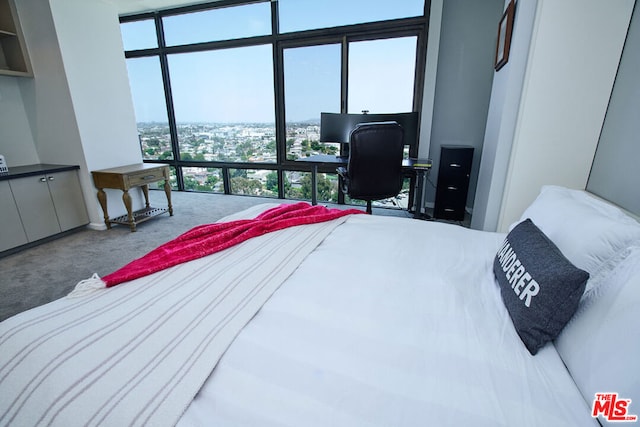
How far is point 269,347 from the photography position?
2.37ft

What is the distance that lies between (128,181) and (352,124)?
2.61 meters

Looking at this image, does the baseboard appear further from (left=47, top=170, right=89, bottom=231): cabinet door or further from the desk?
the desk

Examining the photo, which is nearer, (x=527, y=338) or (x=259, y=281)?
(x=527, y=338)

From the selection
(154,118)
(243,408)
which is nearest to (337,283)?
(243,408)

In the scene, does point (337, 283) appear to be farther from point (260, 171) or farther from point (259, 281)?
point (260, 171)

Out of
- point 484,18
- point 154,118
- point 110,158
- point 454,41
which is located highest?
point 484,18

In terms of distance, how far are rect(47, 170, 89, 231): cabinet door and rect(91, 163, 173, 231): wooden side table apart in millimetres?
205

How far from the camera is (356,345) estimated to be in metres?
0.73

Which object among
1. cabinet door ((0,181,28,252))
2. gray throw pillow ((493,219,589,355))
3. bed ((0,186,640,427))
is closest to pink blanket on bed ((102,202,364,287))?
bed ((0,186,640,427))

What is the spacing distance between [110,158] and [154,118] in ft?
6.25

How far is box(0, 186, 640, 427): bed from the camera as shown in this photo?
0.57m

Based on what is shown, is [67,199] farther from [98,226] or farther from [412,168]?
[412,168]

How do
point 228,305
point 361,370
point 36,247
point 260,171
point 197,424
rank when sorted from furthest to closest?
1. point 260,171
2. point 36,247
3. point 228,305
4. point 361,370
5. point 197,424

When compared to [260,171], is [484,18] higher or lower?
higher
